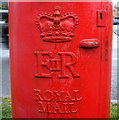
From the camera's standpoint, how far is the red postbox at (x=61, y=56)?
5.23 feet

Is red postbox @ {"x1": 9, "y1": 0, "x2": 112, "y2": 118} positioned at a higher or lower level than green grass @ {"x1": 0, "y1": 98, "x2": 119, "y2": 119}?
higher

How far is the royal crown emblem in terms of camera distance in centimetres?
157

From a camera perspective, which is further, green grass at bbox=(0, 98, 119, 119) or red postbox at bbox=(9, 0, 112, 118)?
green grass at bbox=(0, 98, 119, 119)

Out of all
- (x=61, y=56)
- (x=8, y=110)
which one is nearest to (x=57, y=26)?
(x=61, y=56)

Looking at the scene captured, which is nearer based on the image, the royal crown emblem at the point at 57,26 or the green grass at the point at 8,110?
the royal crown emblem at the point at 57,26

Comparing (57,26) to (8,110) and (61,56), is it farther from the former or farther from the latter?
(8,110)

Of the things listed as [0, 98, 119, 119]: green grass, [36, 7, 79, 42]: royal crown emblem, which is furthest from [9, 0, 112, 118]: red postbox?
[0, 98, 119, 119]: green grass

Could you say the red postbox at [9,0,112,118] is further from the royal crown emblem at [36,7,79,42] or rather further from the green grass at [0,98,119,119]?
the green grass at [0,98,119,119]

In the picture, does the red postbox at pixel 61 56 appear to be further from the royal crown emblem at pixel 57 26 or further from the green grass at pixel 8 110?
the green grass at pixel 8 110

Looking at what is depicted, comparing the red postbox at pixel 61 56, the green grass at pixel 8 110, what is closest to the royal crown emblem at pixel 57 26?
the red postbox at pixel 61 56

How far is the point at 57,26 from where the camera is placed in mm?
1584

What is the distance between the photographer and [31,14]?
1620mm

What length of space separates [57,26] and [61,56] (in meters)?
0.17

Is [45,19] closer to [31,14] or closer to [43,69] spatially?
[31,14]
